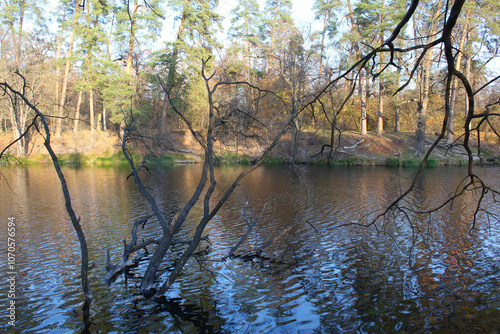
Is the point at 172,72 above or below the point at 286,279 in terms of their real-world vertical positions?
above

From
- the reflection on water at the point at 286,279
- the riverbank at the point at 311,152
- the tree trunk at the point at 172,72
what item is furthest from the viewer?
the tree trunk at the point at 172,72

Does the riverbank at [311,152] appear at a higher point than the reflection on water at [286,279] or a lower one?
higher

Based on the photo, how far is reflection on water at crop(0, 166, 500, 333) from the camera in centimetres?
523

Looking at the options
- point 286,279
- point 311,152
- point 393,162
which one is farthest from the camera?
point 311,152

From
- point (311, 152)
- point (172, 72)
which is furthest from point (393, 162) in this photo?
point (172, 72)

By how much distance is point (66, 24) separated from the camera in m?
29.9

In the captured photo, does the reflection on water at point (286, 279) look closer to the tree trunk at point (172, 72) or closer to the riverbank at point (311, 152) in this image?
the riverbank at point (311, 152)

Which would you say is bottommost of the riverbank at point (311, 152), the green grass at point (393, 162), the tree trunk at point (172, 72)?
the green grass at point (393, 162)

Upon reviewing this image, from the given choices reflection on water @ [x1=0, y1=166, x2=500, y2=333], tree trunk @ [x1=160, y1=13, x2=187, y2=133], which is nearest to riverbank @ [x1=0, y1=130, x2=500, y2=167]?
tree trunk @ [x1=160, y1=13, x2=187, y2=133]

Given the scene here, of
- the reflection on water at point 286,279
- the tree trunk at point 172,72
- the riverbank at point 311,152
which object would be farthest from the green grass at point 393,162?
the tree trunk at point 172,72

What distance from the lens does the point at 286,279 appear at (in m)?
6.71

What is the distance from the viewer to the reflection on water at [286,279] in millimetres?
5230

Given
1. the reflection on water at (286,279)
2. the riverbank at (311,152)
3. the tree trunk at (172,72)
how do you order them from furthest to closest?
the tree trunk at (172,72)
the riverbank at (311,152)
the reflection on water at (286,279)

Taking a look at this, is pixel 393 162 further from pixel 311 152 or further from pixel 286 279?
pixel 286 279
